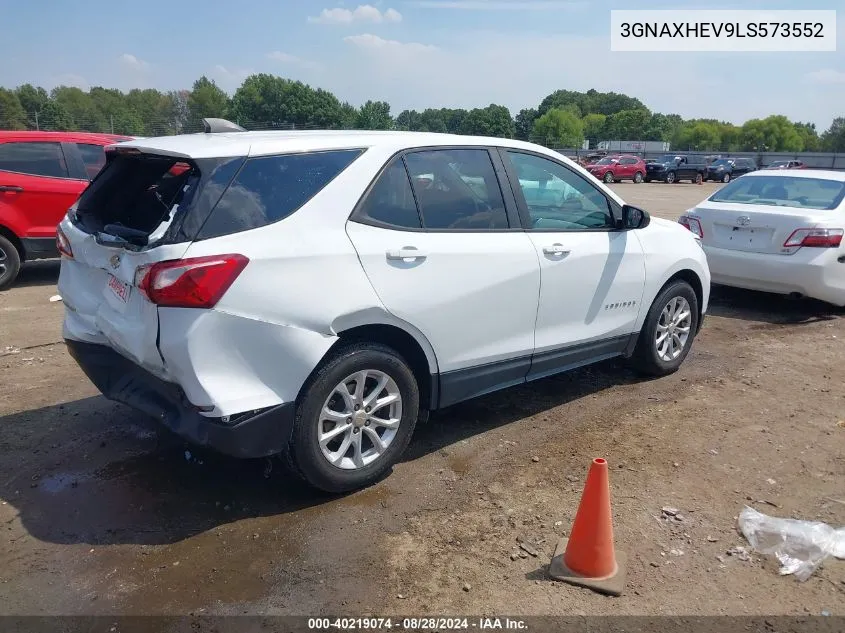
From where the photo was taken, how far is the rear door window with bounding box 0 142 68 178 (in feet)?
26.8

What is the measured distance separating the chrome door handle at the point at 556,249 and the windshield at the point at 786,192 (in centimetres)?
450

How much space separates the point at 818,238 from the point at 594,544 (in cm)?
552

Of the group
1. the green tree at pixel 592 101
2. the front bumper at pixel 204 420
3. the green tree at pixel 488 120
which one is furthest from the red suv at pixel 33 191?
the green tree at pixel 592 101

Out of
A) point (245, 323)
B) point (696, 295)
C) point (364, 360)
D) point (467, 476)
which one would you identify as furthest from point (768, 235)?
point (245, 323)

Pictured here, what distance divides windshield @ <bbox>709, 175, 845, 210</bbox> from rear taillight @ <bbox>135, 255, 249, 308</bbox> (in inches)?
265

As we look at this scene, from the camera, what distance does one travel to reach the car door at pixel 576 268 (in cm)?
436

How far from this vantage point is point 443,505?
362cm

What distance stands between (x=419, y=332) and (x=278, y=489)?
113 cm

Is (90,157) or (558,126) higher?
(558,126)

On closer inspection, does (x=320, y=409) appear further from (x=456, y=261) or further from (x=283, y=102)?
(x=283, y=102)

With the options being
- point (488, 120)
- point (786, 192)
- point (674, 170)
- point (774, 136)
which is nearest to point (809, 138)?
point (774, 136)

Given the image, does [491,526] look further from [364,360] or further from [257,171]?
[257,171]

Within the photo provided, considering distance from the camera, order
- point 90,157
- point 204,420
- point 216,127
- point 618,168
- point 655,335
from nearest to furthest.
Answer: point 204,420
point 216,127
point 655,335
point 90,157
point 618,168

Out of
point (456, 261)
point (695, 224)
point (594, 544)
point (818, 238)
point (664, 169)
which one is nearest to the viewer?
point (594, 544)
